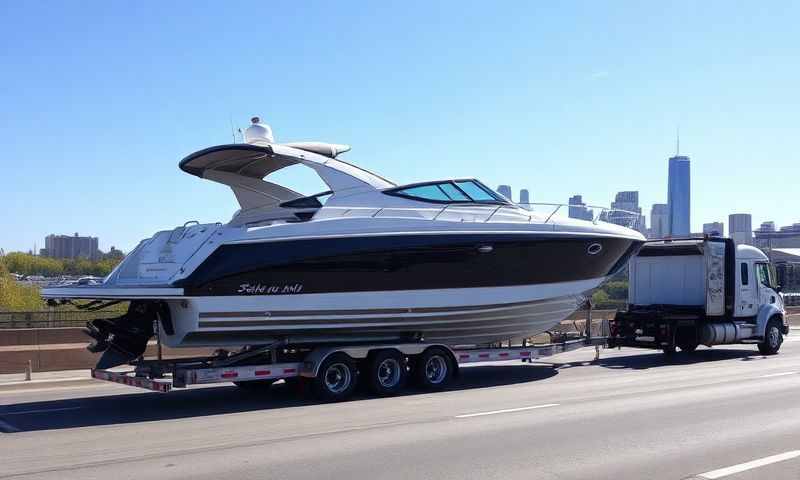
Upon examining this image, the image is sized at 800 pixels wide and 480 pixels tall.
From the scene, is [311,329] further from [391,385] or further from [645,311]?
[645,311]

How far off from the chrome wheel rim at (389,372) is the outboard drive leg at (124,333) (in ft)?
12.3

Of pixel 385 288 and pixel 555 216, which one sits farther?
pixel 555 216

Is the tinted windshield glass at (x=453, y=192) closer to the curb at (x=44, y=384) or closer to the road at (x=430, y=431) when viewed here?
the road at (x=430, y=431)

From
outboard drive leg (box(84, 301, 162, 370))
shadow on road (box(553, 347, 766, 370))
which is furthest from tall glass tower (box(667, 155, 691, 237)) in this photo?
outboard drive leg (box(84, 301, 162, 370))

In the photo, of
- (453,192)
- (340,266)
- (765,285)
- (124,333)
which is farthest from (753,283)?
(124,333)

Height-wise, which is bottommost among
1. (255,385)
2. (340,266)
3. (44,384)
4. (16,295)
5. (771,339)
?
(44,384)

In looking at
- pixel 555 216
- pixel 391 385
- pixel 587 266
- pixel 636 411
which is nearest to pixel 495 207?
pixel 555 216

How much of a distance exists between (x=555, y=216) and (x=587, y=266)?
1366mm

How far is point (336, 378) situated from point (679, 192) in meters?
124

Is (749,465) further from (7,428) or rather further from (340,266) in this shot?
(7,428)

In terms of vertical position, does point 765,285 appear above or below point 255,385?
above

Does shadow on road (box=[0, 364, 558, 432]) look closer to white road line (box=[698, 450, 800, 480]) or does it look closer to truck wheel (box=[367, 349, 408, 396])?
truck wheel (box=[367, 349, 408, 396])

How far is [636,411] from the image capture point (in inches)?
452

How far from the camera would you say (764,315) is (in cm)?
2123
